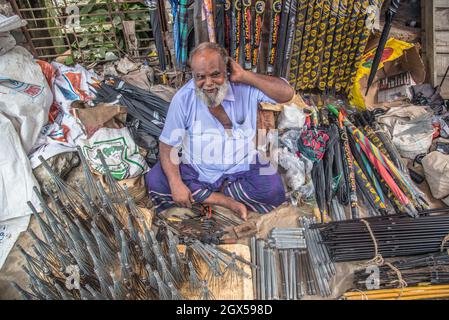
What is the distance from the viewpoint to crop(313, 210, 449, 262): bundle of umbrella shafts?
250 cm

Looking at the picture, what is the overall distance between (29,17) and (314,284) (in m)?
3.91

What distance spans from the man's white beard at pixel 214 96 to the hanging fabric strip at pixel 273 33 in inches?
46.0

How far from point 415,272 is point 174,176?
1921 mm

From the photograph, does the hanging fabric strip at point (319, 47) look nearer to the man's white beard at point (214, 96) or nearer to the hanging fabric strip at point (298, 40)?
the hanging fabric strip at point (298, 40)

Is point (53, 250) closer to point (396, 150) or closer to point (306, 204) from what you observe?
point (306, 204)

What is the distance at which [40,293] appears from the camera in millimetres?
1563

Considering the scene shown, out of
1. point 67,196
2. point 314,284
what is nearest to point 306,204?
point 314,284

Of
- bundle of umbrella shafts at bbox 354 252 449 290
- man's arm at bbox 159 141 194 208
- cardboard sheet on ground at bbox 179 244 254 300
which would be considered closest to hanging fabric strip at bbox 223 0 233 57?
man's arm at bbox 159 141 194 208

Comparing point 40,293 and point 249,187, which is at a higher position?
point 40,293

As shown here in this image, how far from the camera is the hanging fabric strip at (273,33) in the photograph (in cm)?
323

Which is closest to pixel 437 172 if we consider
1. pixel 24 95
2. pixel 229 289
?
pixel 229 289

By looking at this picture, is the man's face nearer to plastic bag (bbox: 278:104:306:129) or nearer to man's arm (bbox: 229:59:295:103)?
man's arm (bbox: 229:59:295:103)

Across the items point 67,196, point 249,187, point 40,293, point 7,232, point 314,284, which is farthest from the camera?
point 249,187

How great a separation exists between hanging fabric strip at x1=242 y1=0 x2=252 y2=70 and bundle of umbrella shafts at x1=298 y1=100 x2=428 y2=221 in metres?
0.85
